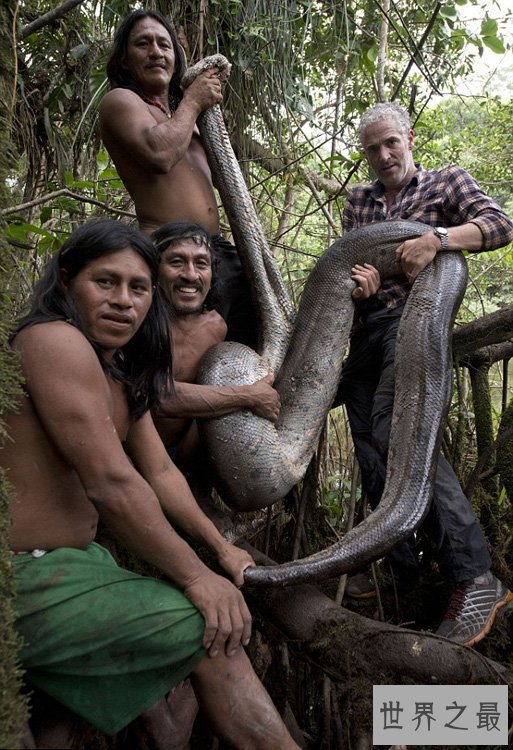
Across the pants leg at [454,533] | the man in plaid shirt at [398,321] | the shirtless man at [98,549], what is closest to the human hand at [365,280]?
Result: the man in plaid shirt at [398,321]

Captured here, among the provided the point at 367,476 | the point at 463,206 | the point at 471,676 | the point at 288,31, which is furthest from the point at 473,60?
the point at 471,676

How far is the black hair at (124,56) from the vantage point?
3400mm

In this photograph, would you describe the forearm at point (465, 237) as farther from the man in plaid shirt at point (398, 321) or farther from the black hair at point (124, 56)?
the black hair at point (124, 56)

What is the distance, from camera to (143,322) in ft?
8.02

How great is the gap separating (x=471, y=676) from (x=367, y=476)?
1140 mm

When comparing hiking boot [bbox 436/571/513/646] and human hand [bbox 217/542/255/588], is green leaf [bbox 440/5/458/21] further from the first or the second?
human hand [bbox 217/542/255/588]

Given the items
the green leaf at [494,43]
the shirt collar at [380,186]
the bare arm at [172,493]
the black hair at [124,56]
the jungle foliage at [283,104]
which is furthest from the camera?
the green leaf at [494,43]

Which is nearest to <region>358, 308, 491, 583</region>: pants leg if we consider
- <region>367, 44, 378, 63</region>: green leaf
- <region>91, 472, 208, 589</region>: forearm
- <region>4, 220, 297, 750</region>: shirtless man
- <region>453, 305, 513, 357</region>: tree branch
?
<region>453, 305, 513, 357</region>: tree branch

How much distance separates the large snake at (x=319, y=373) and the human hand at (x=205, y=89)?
0.17 feet

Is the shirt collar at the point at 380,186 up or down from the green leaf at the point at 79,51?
down

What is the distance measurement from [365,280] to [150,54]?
1.58 m

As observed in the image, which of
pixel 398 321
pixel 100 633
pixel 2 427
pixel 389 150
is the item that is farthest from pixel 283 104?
pixel 100 633

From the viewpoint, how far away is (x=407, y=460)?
9.65 feet

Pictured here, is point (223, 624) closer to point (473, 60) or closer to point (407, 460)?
point (407, 460)
